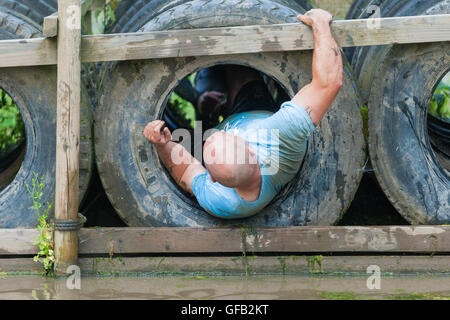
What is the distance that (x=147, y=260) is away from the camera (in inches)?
136

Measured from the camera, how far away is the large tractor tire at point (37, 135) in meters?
3.61

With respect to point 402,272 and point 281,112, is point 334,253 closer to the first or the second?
point 402,272

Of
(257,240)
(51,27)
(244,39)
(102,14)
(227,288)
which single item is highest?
(102,14)

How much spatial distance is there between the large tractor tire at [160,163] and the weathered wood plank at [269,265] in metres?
0.23

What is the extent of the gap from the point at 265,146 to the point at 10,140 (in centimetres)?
238

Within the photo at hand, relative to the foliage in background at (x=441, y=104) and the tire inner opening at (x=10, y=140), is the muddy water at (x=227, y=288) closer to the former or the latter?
the tire inner opening at (x=10, y=140)

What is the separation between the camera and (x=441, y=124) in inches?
174

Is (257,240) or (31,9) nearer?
(257,240)

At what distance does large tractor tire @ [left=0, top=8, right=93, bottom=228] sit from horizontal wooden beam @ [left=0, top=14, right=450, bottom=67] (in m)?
0.20

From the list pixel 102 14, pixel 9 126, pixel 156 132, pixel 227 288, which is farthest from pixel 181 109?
pixel 227 288

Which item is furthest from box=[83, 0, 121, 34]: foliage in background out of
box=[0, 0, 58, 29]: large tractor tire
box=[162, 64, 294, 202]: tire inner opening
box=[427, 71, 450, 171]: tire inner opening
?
box=[427, 71, 450, 171]: tire inner opening

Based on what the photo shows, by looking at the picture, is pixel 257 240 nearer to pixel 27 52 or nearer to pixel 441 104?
pixel 27 52
